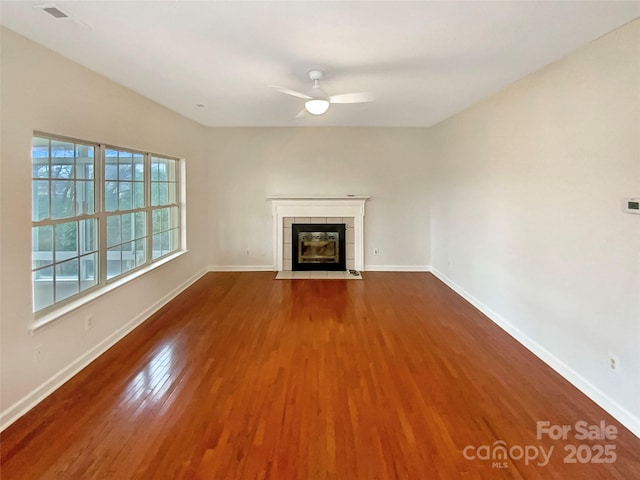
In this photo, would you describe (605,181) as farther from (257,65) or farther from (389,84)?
(257,65)

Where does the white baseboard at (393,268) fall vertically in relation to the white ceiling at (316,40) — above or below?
below

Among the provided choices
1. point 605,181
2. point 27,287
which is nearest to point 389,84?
point 605,181

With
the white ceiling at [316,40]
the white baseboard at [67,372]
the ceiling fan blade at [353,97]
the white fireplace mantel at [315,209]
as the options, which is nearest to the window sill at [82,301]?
the white baseboard at [67,372]

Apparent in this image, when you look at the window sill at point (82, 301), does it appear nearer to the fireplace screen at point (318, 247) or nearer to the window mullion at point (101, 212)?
the window mullion at point (101, 212)

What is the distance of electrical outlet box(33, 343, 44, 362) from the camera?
2.63 metres

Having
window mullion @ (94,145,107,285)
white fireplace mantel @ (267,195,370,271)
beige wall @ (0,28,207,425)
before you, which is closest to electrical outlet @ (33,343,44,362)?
beige wall @ (0,28,207,425)

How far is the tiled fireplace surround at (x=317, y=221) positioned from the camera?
6637 mm

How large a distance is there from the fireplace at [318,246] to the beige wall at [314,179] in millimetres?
450

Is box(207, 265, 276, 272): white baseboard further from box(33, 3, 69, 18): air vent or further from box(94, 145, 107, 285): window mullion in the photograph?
box(33, 3, 69, 18): air vent

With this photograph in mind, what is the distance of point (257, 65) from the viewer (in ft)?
10.2

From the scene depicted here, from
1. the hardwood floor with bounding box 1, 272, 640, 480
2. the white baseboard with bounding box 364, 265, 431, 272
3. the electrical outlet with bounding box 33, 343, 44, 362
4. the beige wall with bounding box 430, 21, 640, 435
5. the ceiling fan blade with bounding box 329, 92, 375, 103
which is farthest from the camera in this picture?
the white baseboard with bounding box 364, 265, 431, 272

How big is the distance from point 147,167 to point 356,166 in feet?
11.4

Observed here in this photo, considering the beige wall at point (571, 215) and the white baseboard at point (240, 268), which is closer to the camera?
the beige wall at point (571, 215)

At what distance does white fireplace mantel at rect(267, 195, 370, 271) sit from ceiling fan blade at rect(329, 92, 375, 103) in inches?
91.0
